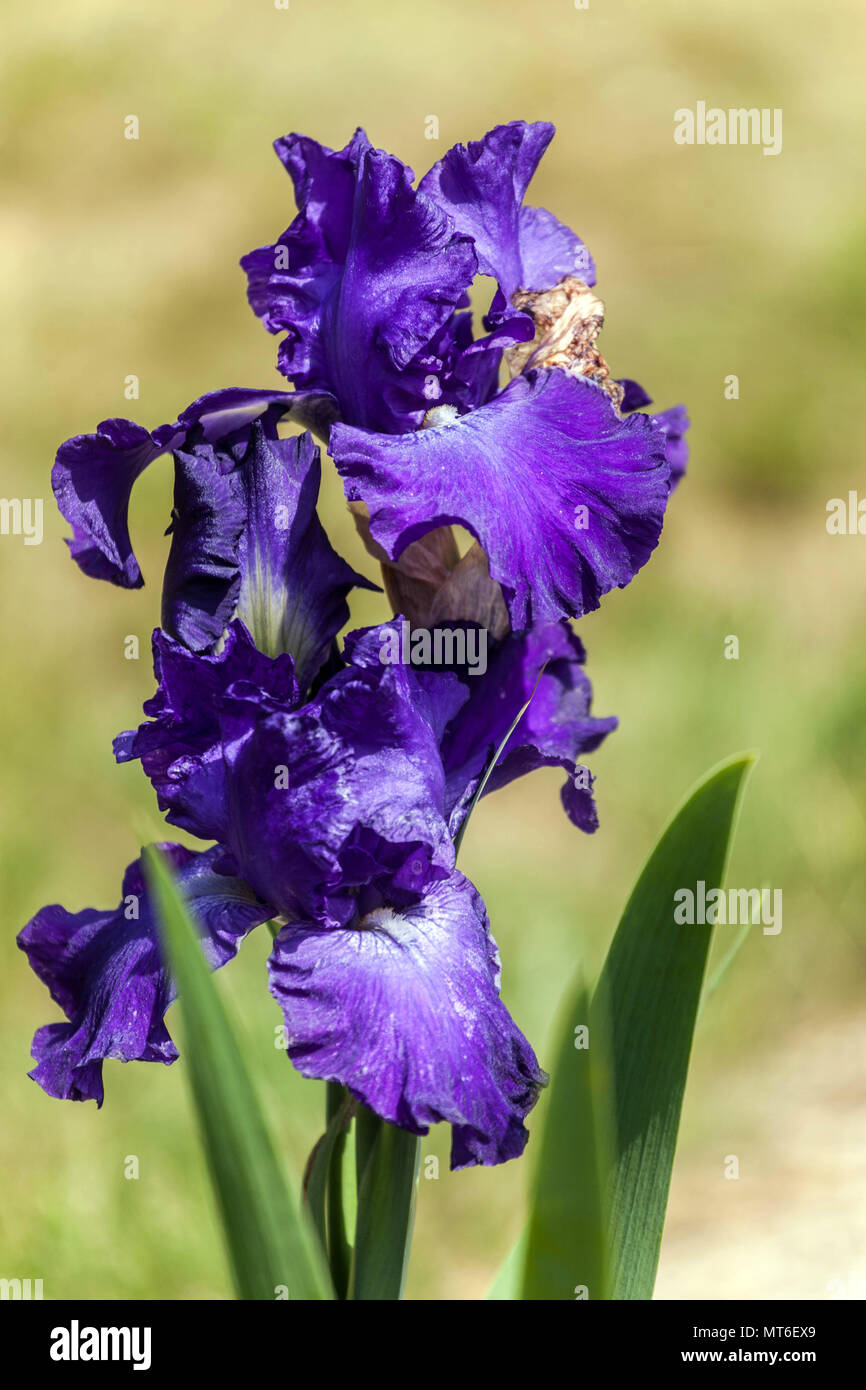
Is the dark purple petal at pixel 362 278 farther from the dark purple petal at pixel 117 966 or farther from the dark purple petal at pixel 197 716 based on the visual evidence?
the dark purple petal at pixel 117 966

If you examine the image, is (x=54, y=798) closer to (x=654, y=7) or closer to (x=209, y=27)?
(x=209, y=27)

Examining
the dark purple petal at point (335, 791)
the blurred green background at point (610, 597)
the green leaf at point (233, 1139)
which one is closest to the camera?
the green leaf at point (233, 1139)

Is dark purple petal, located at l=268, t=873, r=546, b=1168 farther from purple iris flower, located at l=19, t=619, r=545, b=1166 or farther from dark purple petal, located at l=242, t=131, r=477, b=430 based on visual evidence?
dark purple petal, located at l=242, t=131, r=477, b=430

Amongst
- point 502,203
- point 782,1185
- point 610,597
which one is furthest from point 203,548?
point 610,597

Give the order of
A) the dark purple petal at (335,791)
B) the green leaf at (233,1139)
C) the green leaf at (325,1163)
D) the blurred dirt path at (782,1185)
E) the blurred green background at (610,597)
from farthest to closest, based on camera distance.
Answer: the blurred green background at (610,597) < the blurred dirt path at (782,1185) < the green leaf at (325,1163) < the dark purple petal at (335,791) < the green leaf at (233,1139)

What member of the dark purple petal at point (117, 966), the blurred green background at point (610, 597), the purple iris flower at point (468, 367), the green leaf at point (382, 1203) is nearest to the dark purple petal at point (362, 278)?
the purple iris flower at point (468, 367)
